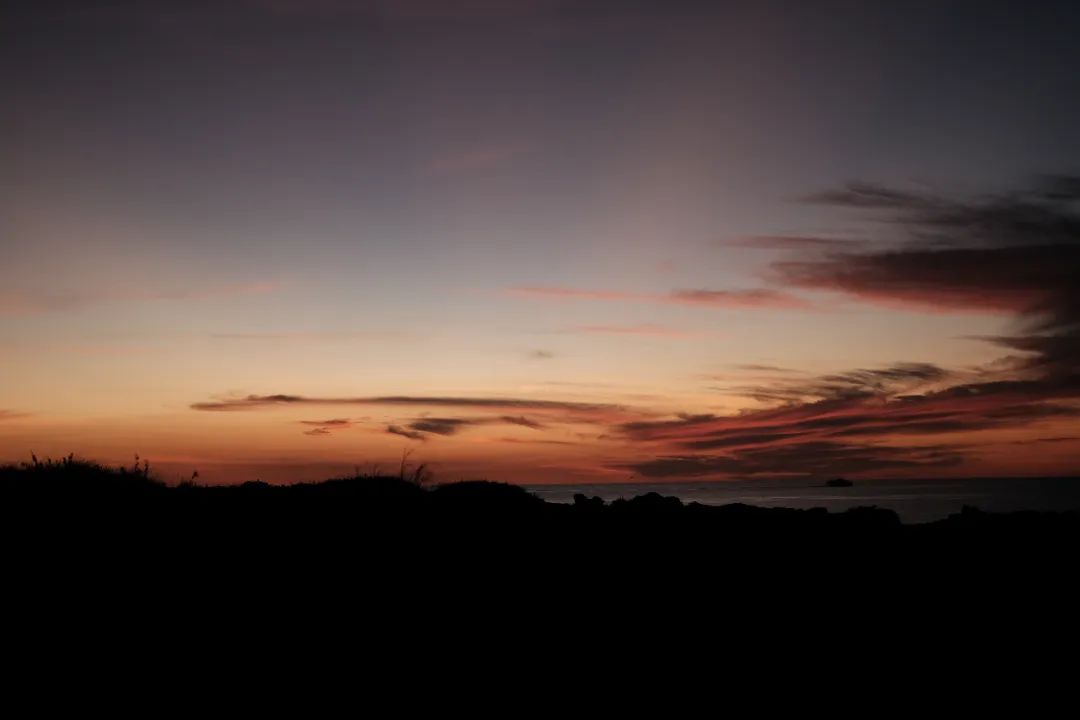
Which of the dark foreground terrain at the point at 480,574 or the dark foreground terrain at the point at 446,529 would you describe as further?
the dark foreground terrain at the point at 446,529

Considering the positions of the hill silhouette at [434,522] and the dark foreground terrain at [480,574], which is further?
the hill silhouette at [434,522]

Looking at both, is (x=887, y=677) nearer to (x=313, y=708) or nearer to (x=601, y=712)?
(x=601, y=712)

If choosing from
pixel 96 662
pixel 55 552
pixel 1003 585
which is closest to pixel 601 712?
pixel 96 662

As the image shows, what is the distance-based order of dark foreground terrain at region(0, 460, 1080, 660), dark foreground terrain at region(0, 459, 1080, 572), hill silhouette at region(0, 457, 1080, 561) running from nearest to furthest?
1. dark foreground terrain at region(0, 460, 1080, 660)
2. dark foreground terrain at region(0, 459, 1080, 572)
3. hill silhouette at region(0, 457, 1080, 561)

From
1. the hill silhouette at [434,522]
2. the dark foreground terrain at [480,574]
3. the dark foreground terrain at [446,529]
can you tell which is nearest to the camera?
the dark foreground terrain at [480,574]

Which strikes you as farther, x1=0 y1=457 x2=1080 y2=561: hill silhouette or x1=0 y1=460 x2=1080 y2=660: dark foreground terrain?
x1=0 y1=457 x2=1080 y2=561: hill silhouette

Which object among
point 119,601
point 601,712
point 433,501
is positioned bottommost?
point 601,712

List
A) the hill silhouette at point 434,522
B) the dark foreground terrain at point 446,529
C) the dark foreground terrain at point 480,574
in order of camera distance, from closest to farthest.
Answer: the dark foreground terrain at point 480,574 → the dark foreground terrain at point 446,529 → the hill silhouette at point 434,522

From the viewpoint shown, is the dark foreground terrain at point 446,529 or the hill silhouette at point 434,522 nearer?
the dark foreground terrain at point 446,529

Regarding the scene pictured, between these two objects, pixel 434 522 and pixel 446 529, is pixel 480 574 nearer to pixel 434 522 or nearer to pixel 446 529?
pixel 446 529

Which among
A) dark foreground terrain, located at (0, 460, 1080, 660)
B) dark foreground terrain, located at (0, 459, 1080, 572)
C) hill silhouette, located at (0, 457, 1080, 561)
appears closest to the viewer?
dark foreground terrain, located at (0, 460, 1080, 660)

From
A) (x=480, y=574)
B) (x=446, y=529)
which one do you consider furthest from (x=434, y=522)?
(x=480, y=574)

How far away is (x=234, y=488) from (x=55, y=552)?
7043mm

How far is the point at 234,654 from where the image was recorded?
892 cm
